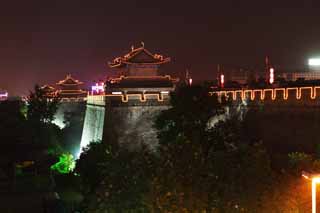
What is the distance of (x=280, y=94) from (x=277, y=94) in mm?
148

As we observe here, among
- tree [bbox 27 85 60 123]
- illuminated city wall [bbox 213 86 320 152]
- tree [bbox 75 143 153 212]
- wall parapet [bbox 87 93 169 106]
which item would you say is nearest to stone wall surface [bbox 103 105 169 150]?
wall parapet [bbox 87 93 169 106]

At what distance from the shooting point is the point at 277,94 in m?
19.5

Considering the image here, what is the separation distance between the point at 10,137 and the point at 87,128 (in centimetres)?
568

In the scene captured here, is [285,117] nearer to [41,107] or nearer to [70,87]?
[41,107]

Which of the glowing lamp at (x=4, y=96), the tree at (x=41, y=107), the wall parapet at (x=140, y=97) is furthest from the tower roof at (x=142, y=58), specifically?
the glowing lamp at (x=4, y=96)

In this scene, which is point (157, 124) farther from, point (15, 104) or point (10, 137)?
point (15, 104)

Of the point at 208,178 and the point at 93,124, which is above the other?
the point at 208,178

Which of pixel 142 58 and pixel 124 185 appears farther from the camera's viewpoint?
pixel 142 58

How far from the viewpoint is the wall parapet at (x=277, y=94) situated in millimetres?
18172

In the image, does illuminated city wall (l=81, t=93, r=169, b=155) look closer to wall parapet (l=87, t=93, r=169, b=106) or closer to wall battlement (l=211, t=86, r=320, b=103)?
wall parapet (l=87, t=93, r=169, b=106)

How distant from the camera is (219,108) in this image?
19.4m

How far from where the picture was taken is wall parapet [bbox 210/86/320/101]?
59.6 feet

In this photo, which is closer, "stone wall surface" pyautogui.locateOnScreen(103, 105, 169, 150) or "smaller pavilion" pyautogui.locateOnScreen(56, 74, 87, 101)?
"stone wall surface" pyautogui.locateOnScreen(103, 105, 169, 150)

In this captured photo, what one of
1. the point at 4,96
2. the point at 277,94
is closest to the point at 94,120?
the point at 277,94
